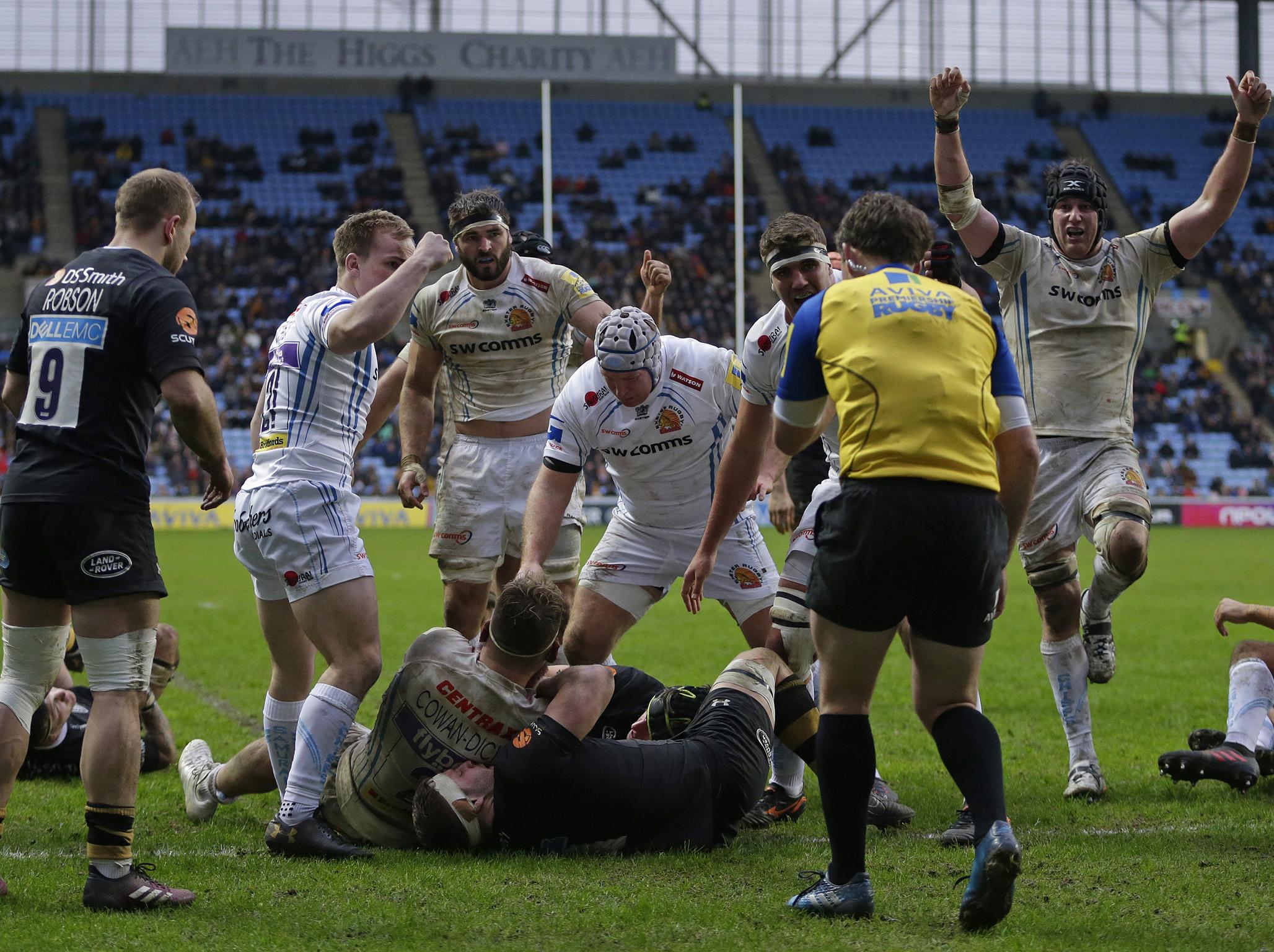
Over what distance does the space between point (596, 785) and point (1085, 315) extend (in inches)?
147

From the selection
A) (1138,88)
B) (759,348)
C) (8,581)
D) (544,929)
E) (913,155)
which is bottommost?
(544,929)

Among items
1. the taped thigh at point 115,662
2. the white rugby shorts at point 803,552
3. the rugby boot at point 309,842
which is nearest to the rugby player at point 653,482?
the white rugby shorts at point 803,552

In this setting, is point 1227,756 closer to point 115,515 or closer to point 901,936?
point 901,936

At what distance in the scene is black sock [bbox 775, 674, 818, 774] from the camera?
6043mm

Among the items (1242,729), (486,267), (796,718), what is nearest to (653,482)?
(796,718)

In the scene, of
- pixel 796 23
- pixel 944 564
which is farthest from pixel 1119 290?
pixel 796 23

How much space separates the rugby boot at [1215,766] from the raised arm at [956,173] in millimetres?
2618

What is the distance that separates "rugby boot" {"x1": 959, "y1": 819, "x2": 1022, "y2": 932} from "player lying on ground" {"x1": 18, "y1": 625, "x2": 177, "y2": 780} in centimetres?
434

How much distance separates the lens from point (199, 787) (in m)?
6.41

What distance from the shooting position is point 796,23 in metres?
51.0

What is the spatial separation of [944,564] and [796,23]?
49993 millimetres

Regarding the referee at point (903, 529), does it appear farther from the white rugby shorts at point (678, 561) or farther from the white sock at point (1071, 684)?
the white sock at point (1071, 684)

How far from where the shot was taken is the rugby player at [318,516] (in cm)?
562

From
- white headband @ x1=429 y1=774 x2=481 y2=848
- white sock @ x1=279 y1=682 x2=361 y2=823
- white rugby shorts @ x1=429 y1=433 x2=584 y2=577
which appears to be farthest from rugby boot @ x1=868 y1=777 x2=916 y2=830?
white rugby shorts @ x1=429 y1=433 x2=584 y2=577
